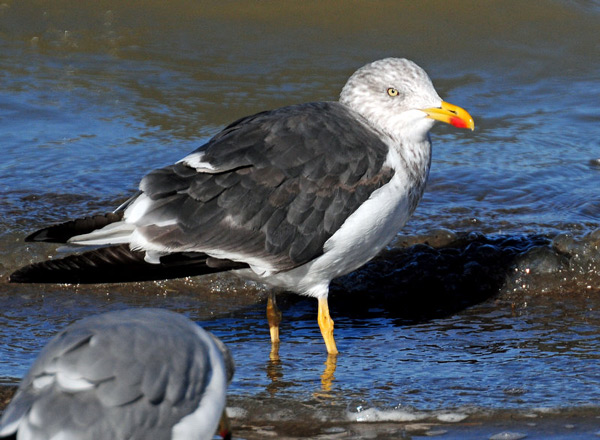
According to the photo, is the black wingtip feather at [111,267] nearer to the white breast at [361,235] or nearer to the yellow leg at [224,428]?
the white breast at [361,235]

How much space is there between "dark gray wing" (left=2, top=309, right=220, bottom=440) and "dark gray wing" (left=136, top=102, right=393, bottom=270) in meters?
1.18

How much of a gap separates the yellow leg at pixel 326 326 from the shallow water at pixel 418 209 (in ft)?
0.27

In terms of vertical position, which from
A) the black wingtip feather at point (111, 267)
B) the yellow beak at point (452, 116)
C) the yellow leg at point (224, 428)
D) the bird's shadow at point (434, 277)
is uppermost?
the yellow beak at point (452, 116)

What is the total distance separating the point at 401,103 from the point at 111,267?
1.62 m

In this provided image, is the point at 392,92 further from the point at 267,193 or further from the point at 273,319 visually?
the point at 273,319

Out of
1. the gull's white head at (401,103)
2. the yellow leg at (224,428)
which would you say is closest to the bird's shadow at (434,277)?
the gull's white head at (401,103)

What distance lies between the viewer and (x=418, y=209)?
6.50 meters

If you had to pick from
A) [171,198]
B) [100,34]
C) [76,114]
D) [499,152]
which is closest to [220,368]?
[171,198]

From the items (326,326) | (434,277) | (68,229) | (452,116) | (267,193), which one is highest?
(452,116)

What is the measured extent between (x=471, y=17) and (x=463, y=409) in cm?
749

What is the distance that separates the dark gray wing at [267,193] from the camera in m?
4.50

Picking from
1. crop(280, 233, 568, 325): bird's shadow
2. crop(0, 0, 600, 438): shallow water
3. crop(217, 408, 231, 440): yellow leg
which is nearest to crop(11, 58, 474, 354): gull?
crop(0, 0, 600, 438): shallow water

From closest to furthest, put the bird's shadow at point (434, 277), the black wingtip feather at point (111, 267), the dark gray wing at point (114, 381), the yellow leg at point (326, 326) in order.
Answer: the dark gray wing at point (114, 381)
the black wingtip feather at point (111, 267)
the yellow leg at point (326, 326)
the bird's shadow at point (434, 277)

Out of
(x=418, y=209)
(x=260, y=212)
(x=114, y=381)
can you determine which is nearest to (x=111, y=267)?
(x=260, y=212)
